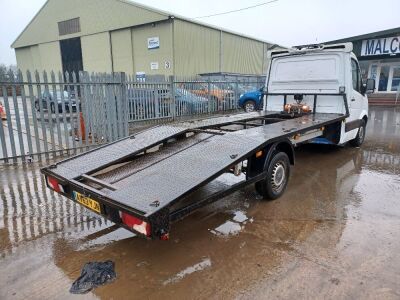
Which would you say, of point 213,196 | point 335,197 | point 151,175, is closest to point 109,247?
point 151,175

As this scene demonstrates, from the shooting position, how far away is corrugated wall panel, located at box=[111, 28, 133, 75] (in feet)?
88.6

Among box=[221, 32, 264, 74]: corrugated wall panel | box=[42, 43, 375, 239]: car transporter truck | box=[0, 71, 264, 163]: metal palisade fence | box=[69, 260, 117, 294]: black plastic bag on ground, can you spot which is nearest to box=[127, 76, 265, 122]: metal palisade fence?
box=[0, 71, 264, 163]: metal palisade fence

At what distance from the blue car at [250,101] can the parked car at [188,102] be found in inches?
94.6

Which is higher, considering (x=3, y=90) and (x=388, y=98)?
(x=3, y=90)

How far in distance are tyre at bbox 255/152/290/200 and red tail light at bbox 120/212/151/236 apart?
86.6 inches

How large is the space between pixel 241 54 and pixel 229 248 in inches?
1203

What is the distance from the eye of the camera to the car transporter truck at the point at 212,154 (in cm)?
288

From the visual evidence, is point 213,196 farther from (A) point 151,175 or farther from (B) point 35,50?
(B) point 35,50

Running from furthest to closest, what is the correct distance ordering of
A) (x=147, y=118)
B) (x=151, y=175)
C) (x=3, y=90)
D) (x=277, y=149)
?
(x=147, y=118) < (x=3, y=90) < (x=277, y=149) < (x=151, y=175)

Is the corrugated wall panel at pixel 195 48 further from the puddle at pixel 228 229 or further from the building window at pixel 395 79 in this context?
the puddle at pixel 228 229

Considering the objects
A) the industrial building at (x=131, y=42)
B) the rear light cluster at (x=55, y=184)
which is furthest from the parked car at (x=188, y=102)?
the industrial building at (x=131, y=42)

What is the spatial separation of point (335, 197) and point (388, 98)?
2059 cm

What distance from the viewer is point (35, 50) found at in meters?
36.0

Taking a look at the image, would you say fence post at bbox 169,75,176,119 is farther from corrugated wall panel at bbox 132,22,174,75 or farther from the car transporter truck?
corrugated wall panel at bbox 132,22,174,75
